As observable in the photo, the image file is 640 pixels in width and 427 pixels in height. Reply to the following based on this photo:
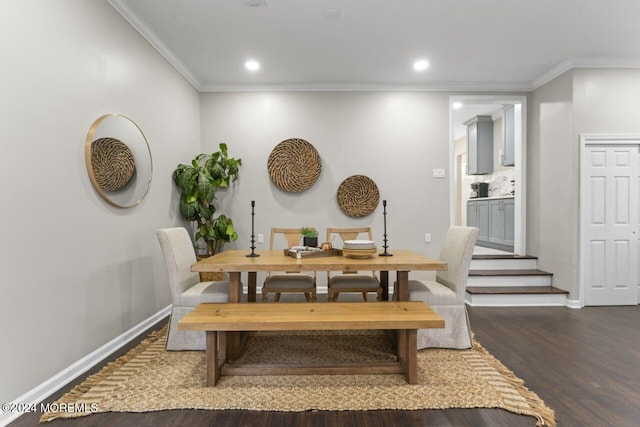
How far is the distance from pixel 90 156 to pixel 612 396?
3.69m

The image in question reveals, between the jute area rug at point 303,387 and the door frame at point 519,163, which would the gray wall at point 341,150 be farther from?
the jute area rug at point 303,387

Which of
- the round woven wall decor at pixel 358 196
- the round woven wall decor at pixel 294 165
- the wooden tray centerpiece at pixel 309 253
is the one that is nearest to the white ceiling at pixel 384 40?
the round woven wall decor at pixel 294 165

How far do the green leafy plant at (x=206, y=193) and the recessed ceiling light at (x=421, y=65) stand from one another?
97.9 inches

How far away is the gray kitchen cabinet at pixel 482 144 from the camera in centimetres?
668

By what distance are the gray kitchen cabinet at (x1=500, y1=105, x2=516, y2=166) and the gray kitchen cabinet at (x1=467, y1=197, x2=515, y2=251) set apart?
75 centimetres

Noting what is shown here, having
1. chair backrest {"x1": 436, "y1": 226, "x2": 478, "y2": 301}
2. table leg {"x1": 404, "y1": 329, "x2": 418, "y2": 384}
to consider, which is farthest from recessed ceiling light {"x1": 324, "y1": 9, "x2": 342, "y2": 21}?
table leg {"x1": 404, "y1": 329, "x2": 418, "y2": 384}

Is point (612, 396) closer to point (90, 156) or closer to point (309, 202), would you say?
point (309, 202)

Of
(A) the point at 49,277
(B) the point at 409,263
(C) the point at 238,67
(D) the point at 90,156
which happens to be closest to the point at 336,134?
(C) the point at 238,67

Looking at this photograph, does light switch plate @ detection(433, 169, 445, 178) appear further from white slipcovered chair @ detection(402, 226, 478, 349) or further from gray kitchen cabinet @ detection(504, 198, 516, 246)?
white slipcovered chair @ detection(402, 226, 478, 349)

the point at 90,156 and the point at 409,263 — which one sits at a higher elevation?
the point at 90,156

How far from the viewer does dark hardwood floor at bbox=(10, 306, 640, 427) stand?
5.50ft

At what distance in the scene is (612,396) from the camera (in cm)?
Answer: 192

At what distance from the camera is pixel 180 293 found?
248 cm

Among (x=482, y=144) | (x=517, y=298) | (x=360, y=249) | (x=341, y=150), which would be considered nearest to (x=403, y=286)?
(x=360, y=249)
